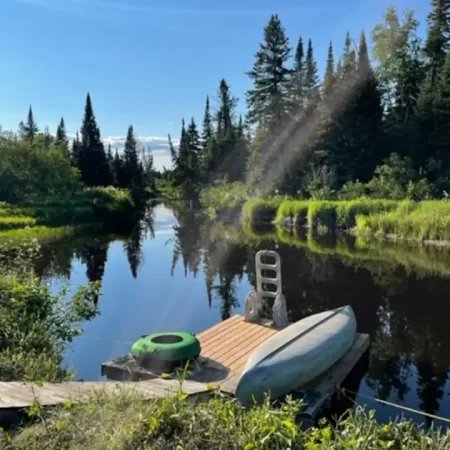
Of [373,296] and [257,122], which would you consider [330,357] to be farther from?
[257,122]

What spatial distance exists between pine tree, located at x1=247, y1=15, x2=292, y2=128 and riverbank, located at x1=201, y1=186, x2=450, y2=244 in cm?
895

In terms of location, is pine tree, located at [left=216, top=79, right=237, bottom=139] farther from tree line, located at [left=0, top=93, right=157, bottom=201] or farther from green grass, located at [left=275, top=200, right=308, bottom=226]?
green grass, located at [left=275, top=200, right=308, bottom=226]

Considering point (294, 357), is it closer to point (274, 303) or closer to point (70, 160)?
point (274, 303)

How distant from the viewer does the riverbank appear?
16.8 metres

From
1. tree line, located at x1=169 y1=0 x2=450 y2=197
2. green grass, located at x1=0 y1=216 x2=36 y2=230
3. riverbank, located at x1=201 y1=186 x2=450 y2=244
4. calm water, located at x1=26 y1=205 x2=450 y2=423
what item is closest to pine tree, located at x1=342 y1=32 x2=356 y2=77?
tree line, located at x1=169 y1=0 x2=450 y2=197

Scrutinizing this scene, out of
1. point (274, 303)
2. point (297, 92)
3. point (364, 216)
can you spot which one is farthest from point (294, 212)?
point (274, 303)

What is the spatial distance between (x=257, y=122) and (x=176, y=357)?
3205 centimetres

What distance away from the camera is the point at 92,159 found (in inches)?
1815

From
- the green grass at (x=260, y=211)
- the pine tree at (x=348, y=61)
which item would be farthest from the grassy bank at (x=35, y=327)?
the pine tree at (x=348, y=61)

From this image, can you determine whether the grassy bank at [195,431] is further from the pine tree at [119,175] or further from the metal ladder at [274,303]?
the pine tree at [119,175]

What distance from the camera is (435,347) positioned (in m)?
6.85

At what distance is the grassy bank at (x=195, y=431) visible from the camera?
8.21 feet

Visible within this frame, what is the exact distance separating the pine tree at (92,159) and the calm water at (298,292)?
91.0ft

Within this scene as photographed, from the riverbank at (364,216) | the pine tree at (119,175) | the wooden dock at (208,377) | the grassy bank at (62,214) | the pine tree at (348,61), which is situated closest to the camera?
the wooden dock at (208,377)
